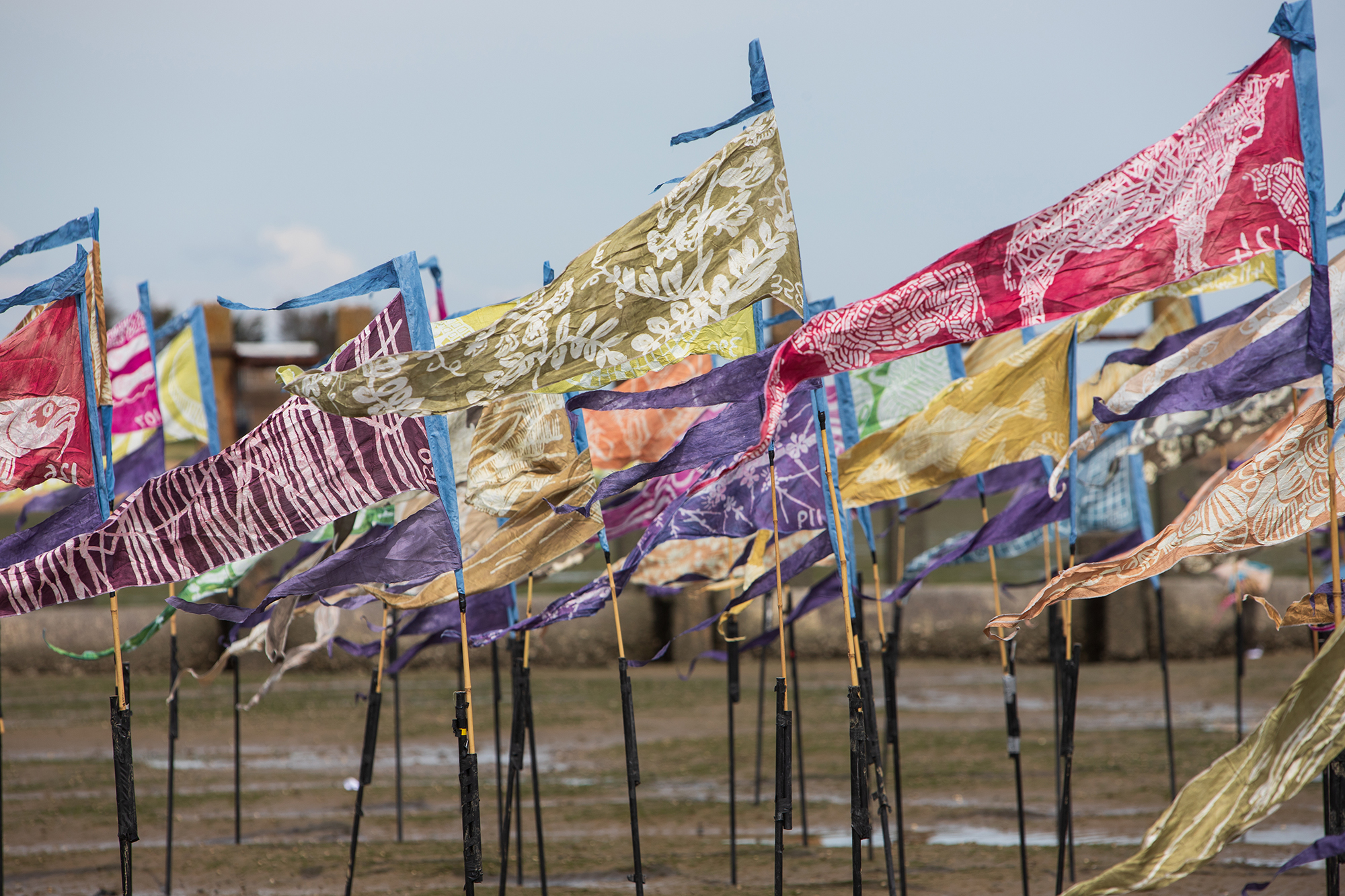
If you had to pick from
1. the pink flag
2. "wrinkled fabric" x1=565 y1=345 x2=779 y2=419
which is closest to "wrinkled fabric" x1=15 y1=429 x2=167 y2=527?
the pink flag

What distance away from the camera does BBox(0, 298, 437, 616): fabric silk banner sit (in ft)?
17.4

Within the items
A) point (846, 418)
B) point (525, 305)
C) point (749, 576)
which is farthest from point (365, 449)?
point (846, 418)

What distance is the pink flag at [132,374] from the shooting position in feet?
29.8

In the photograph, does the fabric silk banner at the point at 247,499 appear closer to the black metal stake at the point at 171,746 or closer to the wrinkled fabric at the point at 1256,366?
the black metal stake at the point at 171,746

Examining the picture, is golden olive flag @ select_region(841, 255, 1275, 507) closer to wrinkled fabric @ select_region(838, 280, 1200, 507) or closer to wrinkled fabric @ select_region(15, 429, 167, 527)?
wrinkled fabric @ select_region(838, 280, 1200, 507)

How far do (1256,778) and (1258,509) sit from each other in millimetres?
1178

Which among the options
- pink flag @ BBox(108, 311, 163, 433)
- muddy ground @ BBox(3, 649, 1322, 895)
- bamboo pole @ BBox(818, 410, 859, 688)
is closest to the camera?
bamboo pole @ BBox(818, 410, 859, 688)

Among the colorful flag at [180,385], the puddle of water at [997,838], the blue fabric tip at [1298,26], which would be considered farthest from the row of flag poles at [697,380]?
the colorful flag at [180,385]

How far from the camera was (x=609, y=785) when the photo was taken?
10.4 m

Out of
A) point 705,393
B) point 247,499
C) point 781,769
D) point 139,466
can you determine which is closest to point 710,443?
point 705,393

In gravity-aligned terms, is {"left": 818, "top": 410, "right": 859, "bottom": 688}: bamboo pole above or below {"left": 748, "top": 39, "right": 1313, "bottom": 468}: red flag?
below

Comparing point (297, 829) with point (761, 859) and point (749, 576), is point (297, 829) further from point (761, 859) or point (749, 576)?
point (749, 576)

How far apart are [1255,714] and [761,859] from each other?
6.10 m

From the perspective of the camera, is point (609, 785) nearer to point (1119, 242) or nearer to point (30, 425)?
point (30, 425)
